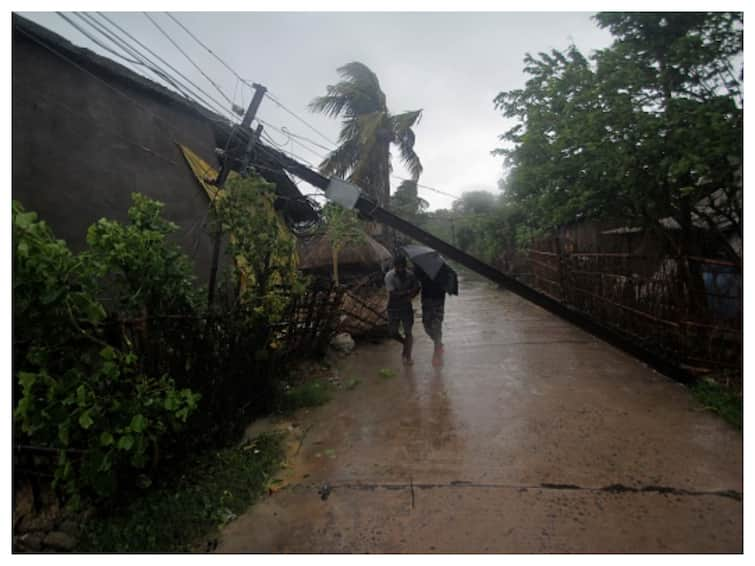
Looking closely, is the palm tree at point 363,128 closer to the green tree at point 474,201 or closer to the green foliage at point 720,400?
the green foliage at point 720,400

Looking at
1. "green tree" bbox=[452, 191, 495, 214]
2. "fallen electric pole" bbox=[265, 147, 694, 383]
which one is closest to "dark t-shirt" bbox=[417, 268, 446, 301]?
"fallen electric pole" bbox=[265, 147, 694, 383]

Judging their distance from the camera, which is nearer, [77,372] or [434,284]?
[77,372]

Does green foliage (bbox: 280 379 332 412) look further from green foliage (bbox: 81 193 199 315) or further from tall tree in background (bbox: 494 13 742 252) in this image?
tall tree in background (bbox: 494 13 742 252)

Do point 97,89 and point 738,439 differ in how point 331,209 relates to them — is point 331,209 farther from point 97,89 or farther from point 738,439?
point 738,439

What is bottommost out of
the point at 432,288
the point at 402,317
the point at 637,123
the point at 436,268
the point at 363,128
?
the point at 402,317

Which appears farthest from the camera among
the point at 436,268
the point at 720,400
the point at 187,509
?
the point at 436,268

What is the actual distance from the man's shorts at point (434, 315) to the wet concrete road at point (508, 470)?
2.57ft

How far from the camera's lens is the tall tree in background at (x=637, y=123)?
133 inches

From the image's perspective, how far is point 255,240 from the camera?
368 cm

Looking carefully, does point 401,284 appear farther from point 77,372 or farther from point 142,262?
point 77,372

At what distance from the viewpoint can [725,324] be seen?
150 inches

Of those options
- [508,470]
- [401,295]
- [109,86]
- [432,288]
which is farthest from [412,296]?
[109,86]

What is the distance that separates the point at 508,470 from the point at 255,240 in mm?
2938

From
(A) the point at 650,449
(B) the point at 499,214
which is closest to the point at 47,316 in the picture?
(A) the point at 650,449
